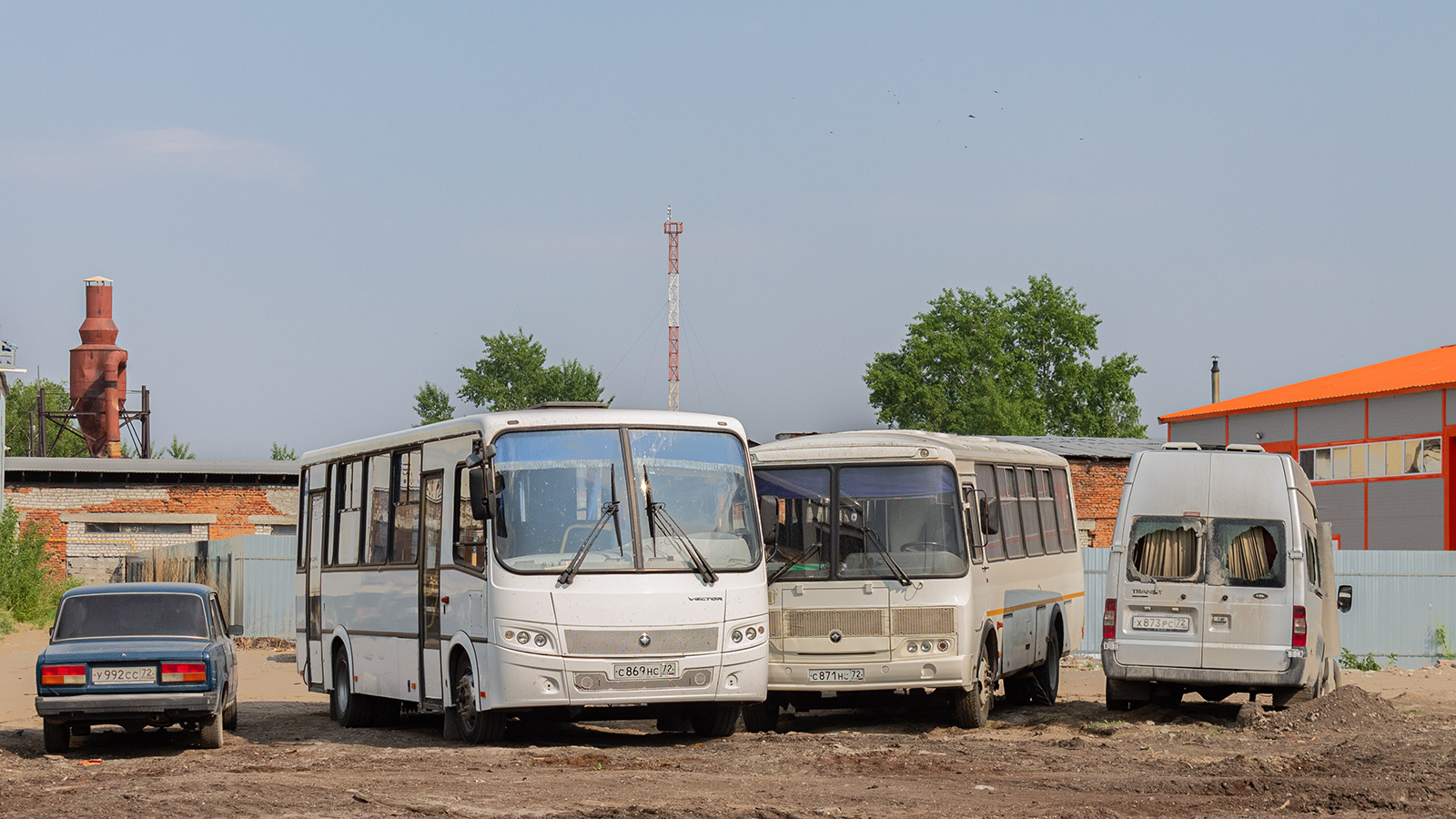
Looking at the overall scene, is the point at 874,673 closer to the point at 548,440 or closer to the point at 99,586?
the point at 548,440

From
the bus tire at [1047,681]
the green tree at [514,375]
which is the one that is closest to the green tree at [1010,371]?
the green tree at [514,375]

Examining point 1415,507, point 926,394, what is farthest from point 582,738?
point 926,394

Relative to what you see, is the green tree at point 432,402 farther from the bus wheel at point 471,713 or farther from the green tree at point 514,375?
the bus wheel at point 471,713

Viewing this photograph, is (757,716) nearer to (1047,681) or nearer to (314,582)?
(1047,681)

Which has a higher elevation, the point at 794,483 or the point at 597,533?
the point at 794,483

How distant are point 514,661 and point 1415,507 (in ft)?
121

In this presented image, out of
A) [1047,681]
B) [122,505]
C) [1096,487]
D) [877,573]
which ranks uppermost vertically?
[1096,487]

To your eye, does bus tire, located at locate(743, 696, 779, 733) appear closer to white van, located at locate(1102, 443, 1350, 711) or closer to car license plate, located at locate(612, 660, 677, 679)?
car license plate, located at locate(612, 660, 677, 679)

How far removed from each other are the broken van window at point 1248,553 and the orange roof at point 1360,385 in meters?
30.0

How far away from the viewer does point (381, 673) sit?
16141mm

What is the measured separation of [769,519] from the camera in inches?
570

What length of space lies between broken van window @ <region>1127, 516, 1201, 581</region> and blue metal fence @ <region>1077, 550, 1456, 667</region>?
10249 mm

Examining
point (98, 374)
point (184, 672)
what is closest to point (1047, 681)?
point (184, 672)

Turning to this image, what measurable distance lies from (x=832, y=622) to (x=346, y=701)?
5.34 m
